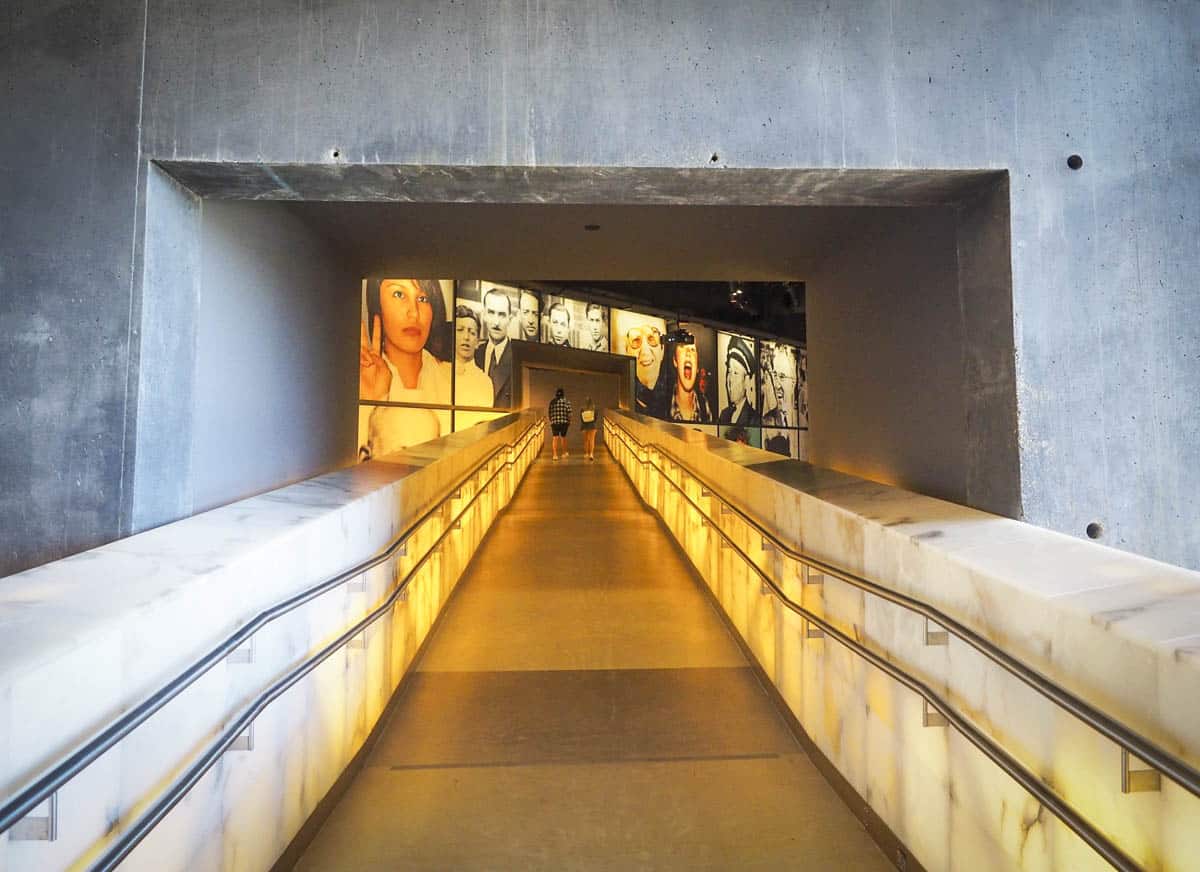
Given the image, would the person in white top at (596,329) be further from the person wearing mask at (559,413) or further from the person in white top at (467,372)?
the person in white top at (467,372)

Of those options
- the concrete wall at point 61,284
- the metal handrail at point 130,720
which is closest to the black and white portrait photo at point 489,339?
the concrete wall at point 61,284

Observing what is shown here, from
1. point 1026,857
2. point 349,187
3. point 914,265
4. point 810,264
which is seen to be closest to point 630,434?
point 810,264

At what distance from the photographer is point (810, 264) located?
227 inches

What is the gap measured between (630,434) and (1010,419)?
8.65 meters

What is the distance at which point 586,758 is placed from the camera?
3.07 meters

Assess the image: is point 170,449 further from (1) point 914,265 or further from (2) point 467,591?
(1) point 914,265

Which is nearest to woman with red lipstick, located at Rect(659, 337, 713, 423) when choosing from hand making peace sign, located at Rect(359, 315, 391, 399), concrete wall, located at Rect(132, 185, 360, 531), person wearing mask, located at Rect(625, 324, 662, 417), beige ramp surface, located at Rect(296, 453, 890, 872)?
person wearing mask, located at Rect(625, 324, 662, 417)

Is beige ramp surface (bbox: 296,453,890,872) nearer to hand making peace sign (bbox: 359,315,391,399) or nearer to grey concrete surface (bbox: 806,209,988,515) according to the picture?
grey concrete surface (bbox: 806,209,988,515)

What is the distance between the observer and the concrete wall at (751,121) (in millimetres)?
2842

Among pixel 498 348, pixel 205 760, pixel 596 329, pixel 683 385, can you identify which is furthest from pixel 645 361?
pixel 205 760

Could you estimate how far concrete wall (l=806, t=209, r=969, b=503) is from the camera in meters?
3.73

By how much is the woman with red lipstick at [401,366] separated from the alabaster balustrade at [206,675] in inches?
318

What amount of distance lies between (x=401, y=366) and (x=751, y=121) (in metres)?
9.88

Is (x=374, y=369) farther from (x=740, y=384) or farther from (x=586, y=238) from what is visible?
(x=740, y=384)
